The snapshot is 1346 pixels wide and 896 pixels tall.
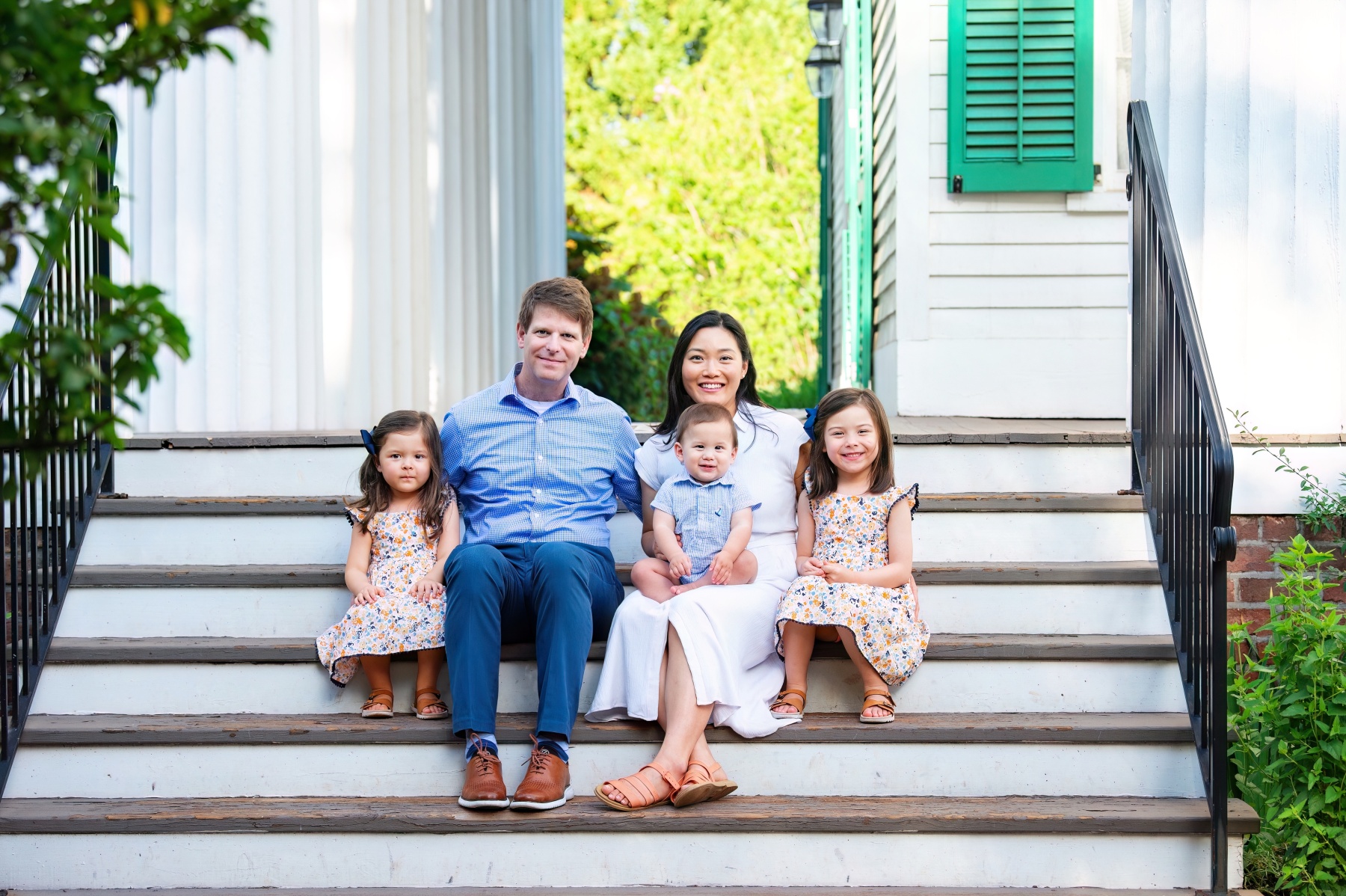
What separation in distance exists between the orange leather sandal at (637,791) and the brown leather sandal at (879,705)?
18.3 inches

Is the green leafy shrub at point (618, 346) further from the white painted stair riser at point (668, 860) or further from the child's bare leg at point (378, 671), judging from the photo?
the white painted stair riser at point (668, 860)

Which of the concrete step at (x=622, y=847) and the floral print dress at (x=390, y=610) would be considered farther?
the floral print dress at (x=390, y=610)

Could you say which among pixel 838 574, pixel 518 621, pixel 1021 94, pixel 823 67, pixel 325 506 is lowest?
pixel 518 621

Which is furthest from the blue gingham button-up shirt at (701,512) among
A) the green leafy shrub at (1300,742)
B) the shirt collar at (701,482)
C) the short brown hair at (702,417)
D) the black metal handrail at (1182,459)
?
the green leafy shrub at (1300,742)

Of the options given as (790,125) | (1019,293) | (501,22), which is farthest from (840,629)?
(790,125)

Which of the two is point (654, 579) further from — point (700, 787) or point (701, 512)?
point (700, 787)

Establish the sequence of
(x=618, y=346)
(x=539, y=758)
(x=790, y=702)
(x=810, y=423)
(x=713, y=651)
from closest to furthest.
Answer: (x=539, y=758)
(x=713, y=651)
(x=790, y=702)
(x=810, y=423)
(x=618, y=346)

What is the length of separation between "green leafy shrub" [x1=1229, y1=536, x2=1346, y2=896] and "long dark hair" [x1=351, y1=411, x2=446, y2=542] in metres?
1.93

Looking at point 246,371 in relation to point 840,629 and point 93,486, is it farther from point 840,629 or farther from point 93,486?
point 840,629

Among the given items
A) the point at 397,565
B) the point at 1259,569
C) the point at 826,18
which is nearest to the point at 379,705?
the point at 397,565

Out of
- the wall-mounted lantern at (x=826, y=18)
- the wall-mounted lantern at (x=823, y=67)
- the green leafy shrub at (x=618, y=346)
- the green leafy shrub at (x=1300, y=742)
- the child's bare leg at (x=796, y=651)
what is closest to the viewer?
the green leafy shrub at (x=1300, y=742)

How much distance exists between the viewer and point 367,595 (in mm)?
2793

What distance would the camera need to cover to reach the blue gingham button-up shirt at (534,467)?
2.96 metres

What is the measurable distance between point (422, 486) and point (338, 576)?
0.36 meters
